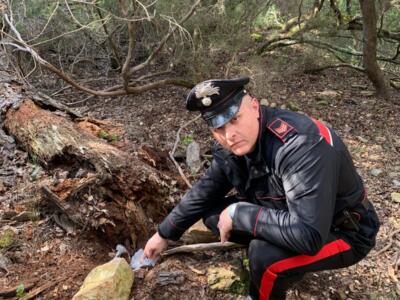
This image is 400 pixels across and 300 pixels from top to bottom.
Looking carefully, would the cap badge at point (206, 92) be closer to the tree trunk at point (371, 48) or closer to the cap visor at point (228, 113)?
the cap visor at point (228, 113)

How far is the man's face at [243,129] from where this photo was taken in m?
1.86

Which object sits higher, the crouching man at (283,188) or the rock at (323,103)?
the crouching man at (283,188)

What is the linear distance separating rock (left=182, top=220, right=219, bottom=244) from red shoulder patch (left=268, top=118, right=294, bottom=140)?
1.01 meters

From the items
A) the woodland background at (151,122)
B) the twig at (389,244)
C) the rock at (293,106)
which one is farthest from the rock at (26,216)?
the rock at (293,106)

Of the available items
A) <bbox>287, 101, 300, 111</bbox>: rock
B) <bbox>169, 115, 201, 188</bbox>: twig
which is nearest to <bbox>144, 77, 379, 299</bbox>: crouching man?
<bbox>169, 115, 201, 188</bbox>: twig

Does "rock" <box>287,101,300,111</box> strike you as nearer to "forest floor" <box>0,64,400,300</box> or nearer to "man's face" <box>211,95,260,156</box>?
"forest floor" <box>0,64,400,300</box>

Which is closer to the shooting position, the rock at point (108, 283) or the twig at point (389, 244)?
the rock at point (108, 283)

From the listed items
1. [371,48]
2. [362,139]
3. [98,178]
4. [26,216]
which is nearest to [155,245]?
[98,178]

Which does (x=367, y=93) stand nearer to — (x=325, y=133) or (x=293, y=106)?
(x=293, y=106)

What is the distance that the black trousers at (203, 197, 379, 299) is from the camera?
1.97 metres

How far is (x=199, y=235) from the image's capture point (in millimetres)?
2689

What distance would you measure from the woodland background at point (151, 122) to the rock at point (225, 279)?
0.12 feet

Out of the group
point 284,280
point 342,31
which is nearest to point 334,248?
point 284,280

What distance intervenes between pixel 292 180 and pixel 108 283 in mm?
1030
